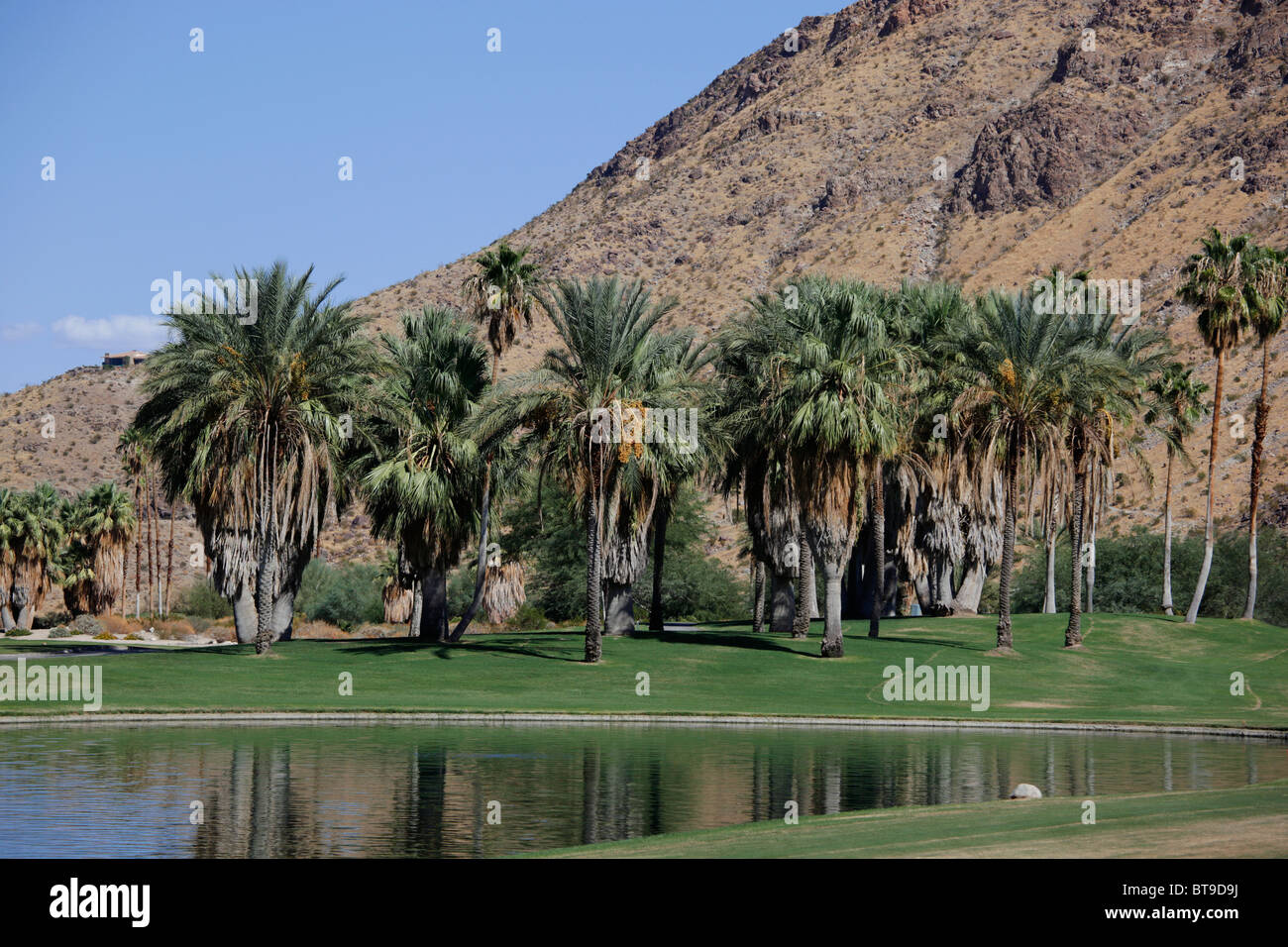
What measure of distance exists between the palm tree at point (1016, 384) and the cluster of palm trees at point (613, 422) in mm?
80

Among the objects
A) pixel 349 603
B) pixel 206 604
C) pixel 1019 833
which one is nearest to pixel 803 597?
pixel 1019 833

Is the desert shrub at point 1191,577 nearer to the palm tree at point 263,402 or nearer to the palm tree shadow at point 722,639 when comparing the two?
the palm tree shadow at point 722,639

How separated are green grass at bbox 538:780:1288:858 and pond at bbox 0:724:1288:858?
168 centimetres

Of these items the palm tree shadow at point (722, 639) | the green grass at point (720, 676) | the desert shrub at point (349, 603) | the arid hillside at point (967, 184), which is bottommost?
the desert shrub at point (349, 603)

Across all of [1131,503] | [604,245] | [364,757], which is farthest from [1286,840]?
[604,245]

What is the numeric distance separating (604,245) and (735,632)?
11746cm

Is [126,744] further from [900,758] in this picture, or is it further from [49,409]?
[49,409]

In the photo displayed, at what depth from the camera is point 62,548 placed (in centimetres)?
8950

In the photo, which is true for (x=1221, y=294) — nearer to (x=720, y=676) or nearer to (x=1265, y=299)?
(x=1265, y=299)

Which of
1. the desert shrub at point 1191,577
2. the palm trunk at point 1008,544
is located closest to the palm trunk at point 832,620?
the palm trunk at point 1008,544

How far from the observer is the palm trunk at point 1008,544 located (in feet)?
158

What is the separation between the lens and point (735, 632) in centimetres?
5656

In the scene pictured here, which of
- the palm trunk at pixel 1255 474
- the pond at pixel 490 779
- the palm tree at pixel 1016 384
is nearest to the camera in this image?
the pond at pixel 490 779

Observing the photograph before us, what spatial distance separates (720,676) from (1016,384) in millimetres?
15168
